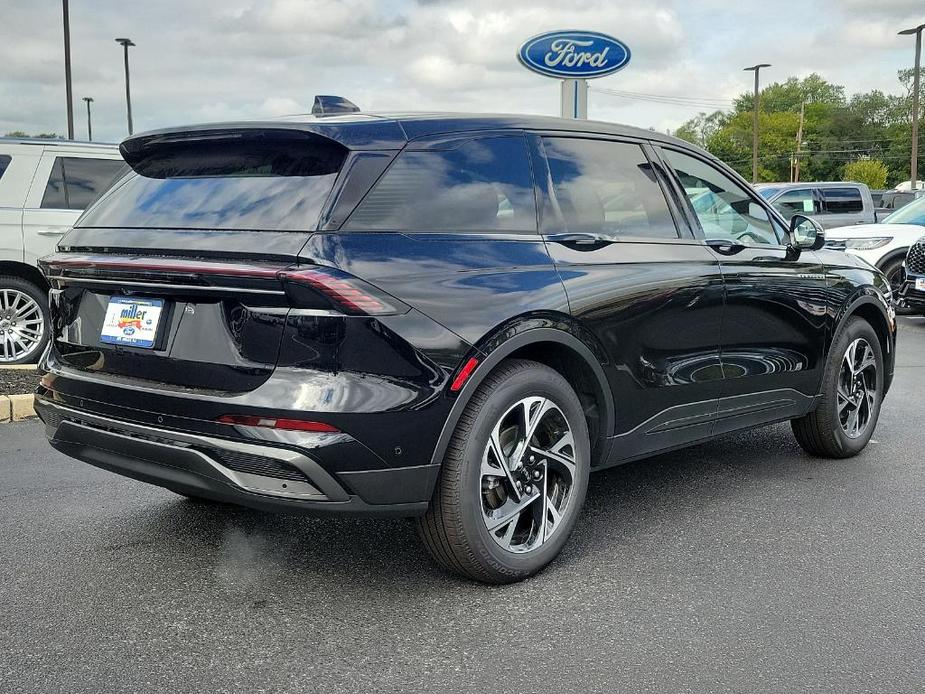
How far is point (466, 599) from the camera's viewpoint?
3.53m

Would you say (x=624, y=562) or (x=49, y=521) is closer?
(x=624, y=562)

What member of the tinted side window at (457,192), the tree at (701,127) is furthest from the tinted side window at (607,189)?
the tree at (701,127)

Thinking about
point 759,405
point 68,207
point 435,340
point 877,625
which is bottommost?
point 877,625

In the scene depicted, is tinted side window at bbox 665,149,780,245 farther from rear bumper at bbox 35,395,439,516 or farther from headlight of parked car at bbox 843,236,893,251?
headlight of parked car at bbox 843,236,893,251

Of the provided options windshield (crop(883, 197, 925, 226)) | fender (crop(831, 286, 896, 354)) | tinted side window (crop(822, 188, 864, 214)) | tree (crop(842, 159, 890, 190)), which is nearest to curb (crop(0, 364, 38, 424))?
fender (crop(831, 286, 896, 354))

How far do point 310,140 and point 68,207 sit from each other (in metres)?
5.99

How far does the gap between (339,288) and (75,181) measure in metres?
6.49

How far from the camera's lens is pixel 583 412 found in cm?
391

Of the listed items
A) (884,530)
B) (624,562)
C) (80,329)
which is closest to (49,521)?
(80,329)

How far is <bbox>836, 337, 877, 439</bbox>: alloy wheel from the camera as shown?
5.51 m

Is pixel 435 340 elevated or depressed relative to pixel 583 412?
elevated

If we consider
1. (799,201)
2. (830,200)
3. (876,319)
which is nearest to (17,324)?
(876,319)

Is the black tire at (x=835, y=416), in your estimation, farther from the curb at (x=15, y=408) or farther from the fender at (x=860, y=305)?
the curb at (x=15, y=408)

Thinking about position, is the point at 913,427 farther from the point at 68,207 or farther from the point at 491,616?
the point at 68,207
